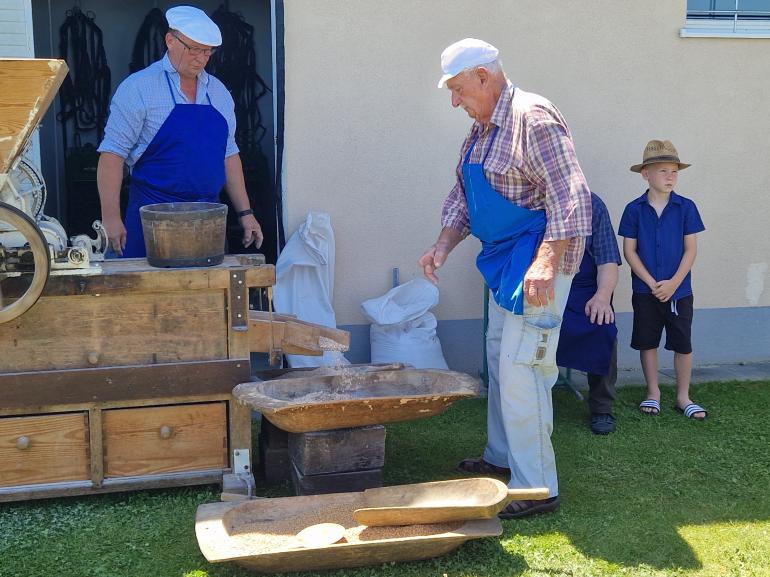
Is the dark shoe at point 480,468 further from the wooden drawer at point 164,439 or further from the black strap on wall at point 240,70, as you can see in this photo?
the black strap on wall at point 240,70

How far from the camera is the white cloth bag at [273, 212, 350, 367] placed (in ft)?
17.7

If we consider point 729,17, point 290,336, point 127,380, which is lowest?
point 127,380

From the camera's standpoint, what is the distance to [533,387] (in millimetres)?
3795

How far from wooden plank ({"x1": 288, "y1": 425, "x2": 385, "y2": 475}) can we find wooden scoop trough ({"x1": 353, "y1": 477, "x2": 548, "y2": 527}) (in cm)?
23

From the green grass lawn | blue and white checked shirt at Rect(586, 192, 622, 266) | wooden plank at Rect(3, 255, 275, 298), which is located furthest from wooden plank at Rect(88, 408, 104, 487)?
blue and white checked shirt at Rect(586, 192, 622, 266)

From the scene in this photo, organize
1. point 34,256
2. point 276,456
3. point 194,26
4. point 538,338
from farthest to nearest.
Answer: point 194,26
point 276,456
point 538,338
point 34,256

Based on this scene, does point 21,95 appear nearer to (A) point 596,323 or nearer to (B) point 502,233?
(B) point 502,233

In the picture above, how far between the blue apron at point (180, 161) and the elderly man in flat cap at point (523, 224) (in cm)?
136

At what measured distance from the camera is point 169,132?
14.6 ft

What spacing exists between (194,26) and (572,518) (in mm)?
2797

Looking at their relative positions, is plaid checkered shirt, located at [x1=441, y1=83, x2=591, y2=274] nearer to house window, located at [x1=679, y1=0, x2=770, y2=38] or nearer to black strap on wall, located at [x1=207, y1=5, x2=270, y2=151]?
house window, located at [x1=679, y1=0, x2=770, y2=38]

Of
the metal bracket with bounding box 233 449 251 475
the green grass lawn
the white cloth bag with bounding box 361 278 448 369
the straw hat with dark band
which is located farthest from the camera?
the white cloth bag with bounding box 361 278 448 369

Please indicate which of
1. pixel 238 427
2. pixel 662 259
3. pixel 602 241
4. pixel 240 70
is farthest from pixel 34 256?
pixel 240 70

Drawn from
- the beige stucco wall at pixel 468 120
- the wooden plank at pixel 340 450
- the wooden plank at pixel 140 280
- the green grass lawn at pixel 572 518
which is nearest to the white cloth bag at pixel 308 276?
the beige stucco wall at pixel 468 120
